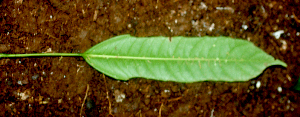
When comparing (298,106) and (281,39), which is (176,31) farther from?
(298,106)

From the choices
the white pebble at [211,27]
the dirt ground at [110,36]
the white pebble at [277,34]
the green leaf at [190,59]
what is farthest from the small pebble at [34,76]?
the white pebble at [277,34]

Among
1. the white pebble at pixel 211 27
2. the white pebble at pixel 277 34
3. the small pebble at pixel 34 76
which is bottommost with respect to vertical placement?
the small pebble at pixel 34 76

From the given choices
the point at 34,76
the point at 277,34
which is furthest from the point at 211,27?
the point at 34,76

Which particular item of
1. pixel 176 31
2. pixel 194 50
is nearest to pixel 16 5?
pixel 176 31

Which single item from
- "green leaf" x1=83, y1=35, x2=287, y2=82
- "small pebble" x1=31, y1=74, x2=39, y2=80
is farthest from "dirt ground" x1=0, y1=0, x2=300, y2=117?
"green leaf" x1=83, y1=35, x2=287, y2=82

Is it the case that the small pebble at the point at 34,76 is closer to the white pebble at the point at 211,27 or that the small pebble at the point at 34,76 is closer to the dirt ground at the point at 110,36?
the dirt ground at the point at 110,36

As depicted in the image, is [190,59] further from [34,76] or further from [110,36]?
[34,76]
